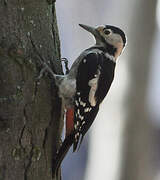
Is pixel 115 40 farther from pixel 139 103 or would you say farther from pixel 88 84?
pixel 139 103

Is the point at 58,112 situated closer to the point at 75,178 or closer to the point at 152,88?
the point at 152,88

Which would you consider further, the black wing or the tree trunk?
the black wing

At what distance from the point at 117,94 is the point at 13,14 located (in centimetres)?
304

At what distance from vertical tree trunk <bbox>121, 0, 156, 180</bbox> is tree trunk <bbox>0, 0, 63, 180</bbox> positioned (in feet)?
8.09

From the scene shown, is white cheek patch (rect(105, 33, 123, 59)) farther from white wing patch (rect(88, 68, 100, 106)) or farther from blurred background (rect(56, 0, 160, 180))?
→ blurred background (rect(56, 0, 160, 180))

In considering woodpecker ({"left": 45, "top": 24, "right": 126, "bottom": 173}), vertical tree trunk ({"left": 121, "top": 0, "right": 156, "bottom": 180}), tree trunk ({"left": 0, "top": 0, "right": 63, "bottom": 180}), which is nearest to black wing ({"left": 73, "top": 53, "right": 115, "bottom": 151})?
woodpecker ({"left": 45, "top": 24, "right": 126, "bottom": 173})

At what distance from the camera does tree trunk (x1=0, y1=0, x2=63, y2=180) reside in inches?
122

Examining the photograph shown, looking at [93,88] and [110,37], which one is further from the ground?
[110,37]

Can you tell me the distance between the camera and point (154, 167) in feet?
20.9

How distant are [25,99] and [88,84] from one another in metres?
0.65

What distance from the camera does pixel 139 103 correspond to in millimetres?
5832

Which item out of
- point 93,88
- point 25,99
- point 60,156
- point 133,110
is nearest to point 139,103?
point 133,110

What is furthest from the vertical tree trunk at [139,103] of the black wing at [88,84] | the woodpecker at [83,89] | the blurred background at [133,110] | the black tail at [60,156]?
the black tail at [60,156]

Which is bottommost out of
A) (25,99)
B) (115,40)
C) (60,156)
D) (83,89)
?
(60,156)
